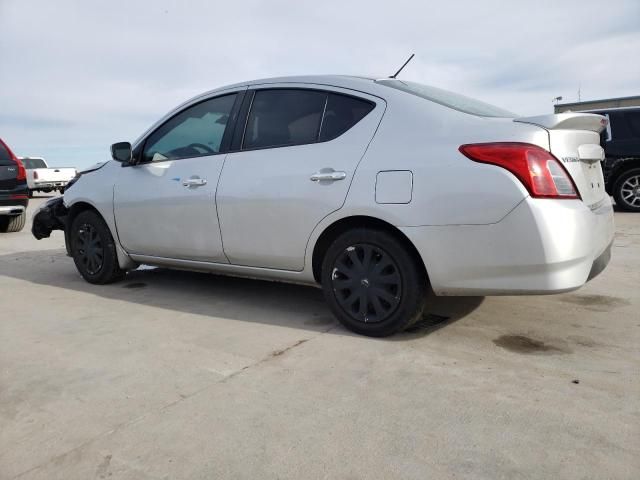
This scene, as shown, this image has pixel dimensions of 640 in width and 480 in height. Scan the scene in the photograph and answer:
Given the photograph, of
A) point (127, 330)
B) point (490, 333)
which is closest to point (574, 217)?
point (490, 333)

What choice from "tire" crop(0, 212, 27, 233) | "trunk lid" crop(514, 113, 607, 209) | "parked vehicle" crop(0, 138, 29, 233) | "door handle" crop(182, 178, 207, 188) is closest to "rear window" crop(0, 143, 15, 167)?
"parked vehicle" crop(0, 138, 29, 233)

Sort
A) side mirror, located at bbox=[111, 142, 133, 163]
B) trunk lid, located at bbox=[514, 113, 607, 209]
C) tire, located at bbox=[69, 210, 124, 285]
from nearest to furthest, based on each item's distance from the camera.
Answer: trunk lid, located at bbox=[514, 113, 607, 209] → side mirror, located at bbox=[111, 142, 133, 163] → tire, located at bbox=[69, 210, 124, 285]

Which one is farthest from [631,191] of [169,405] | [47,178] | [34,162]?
[34,162]

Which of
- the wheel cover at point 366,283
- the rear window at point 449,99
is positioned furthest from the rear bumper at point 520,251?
the rear window at point 449,99

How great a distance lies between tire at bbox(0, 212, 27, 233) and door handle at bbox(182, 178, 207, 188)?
6538 mm

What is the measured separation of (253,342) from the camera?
313cm

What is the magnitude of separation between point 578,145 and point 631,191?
733 cm

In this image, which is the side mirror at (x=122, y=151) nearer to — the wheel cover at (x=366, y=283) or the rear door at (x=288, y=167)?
the rear door at (x=288, y=167)

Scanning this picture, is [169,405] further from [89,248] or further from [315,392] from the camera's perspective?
[89,248]

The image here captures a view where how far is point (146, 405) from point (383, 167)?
1.70 metres

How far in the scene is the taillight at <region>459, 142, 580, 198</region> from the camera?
256cm

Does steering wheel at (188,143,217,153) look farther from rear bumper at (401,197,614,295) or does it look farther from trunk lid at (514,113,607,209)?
trunk lid at (514,113,607,209)

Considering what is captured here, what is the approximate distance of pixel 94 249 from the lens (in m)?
4.72

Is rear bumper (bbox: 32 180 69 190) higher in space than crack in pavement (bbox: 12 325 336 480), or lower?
Answer: higher
